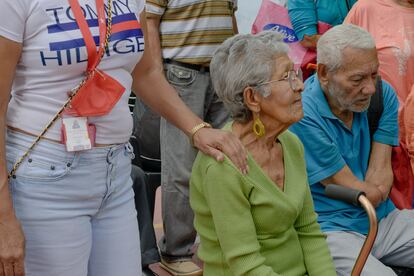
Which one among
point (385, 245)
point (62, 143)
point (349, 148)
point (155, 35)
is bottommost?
point (385, 245)

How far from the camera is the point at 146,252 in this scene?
3.20m

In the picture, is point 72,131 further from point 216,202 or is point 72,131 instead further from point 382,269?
point 382,269

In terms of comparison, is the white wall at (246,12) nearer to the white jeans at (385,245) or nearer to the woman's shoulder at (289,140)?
the white jeans at (385,245)

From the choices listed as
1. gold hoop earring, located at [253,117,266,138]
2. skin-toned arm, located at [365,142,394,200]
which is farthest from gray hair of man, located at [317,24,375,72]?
gold hoop earring, located at [253,117,266,138]

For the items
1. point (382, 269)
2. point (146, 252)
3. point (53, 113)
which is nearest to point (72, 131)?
point (53, 113)

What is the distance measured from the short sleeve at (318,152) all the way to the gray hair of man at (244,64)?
50cm

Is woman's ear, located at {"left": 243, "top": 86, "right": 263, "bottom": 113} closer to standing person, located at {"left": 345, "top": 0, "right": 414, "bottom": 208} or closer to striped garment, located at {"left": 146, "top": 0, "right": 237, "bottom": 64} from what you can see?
striped garment, located at {"left": 146, "top": 0, "right": 237, "bottom": 64}

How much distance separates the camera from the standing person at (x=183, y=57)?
327cm

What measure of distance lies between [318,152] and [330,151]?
4cm

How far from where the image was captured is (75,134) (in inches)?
68.7

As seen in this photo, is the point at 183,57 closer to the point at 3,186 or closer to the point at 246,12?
the point at 3,186

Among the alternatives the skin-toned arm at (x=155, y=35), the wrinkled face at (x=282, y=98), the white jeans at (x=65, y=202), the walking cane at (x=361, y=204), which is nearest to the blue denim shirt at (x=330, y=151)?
the wrinkled face at (x=282, y=98)

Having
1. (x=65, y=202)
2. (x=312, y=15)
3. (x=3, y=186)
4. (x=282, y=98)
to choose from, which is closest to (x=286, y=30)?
(x=312, y=15)

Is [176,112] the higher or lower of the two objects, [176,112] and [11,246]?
the higher
